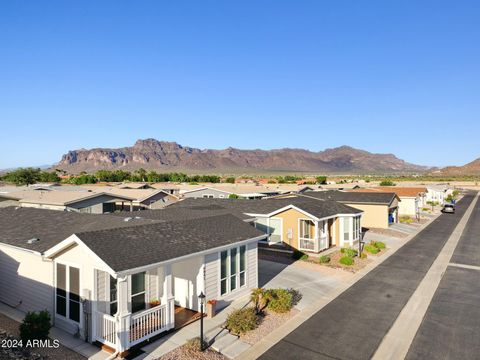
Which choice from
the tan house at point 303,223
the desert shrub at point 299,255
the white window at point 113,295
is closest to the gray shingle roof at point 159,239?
the white window at point 113,295

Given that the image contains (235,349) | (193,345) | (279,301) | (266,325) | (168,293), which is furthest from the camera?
(279,301)

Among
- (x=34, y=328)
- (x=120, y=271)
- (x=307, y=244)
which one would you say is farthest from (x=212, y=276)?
(x=307, y=244)

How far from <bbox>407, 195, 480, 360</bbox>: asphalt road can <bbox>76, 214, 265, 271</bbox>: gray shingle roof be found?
798cm

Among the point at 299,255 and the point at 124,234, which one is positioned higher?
the point at 124,234

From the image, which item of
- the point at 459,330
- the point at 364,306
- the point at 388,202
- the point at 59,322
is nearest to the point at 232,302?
the point at 364,306

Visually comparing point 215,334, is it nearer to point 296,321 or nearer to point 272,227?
point 296,321

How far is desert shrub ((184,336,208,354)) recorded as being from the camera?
11.1 m

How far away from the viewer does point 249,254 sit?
16.7 meters

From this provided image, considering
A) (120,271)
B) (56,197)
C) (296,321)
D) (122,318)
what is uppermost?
(56,197)

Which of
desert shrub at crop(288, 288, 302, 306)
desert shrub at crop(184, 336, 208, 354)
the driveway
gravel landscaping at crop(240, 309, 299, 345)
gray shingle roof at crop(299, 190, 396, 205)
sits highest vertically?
gray shingle roof at crop(299, 190, 396, 205)

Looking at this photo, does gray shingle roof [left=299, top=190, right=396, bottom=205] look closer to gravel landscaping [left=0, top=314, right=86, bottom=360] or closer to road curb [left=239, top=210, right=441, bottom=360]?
road curb [left=239, top=210, right=441, bottom=360]

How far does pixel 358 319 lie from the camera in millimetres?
14156

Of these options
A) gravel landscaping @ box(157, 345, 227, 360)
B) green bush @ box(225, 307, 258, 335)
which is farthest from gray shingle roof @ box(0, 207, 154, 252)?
gravel landscaping @ box(157, 345, 227, 360)

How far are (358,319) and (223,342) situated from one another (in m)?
5.86
